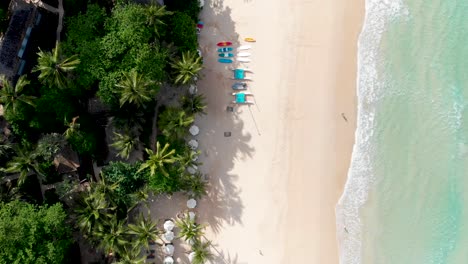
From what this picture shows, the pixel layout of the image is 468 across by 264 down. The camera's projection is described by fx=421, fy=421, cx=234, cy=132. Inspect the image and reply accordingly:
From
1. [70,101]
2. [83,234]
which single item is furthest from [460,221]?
[70,101]

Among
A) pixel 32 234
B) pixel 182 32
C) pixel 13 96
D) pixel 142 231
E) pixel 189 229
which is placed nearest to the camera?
pixel 32 234

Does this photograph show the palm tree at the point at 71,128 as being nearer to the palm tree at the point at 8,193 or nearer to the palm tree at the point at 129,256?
the palm tree at the point at 8,193

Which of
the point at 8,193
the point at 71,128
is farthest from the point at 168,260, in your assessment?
the point at 71,128

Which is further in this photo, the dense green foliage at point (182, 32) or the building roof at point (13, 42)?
the dense green foliage at point (182, 32)

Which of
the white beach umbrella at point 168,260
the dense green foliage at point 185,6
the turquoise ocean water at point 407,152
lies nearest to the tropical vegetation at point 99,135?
the dense green foliage at point 185,6

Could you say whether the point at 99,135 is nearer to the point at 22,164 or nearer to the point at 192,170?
the point at 22,164

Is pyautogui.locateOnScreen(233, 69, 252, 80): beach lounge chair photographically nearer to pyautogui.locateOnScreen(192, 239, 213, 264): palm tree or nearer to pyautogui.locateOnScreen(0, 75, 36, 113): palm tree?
pyautogui.locateOnScreen(192, 239, 213, 264): palm tree

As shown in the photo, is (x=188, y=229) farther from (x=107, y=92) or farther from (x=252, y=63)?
(x=252, y=63)
